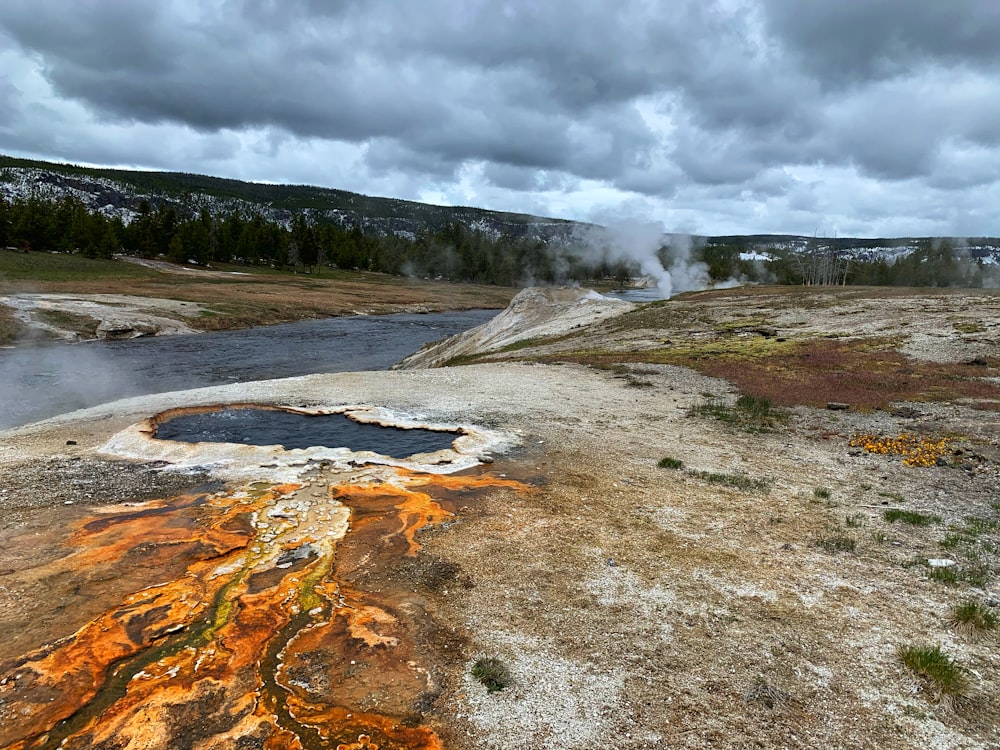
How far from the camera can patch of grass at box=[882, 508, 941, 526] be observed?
11.9m

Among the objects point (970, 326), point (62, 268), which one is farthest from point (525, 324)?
point (62, 268)

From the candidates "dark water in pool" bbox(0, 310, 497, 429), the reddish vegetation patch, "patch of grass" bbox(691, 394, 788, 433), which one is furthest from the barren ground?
"dark water in pool" bbox(0, 310, 497, 429)

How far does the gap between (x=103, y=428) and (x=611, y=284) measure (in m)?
151

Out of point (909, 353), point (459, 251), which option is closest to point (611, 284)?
point (459, 251)

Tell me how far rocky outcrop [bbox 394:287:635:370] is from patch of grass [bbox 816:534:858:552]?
3435 cm

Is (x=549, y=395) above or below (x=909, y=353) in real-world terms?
below

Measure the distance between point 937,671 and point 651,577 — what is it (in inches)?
148

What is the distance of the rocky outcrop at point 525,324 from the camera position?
4684cm

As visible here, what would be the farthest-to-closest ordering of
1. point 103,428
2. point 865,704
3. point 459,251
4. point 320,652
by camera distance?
point 459,251 → point 103,428 → point 320,652 → point 865,704

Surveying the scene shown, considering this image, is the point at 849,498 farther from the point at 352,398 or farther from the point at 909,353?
the point at 909,353

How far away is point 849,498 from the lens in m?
13.4

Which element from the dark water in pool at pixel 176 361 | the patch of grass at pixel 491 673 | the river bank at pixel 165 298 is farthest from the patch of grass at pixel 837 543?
the river bank at pixel 165 298

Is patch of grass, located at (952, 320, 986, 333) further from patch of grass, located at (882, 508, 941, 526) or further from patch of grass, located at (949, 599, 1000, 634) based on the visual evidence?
patch of grass, located at (949, 599, 1000, 634)

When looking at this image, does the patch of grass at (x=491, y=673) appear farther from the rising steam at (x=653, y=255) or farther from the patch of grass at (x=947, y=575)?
the rising steam at (x=653, y=255)
